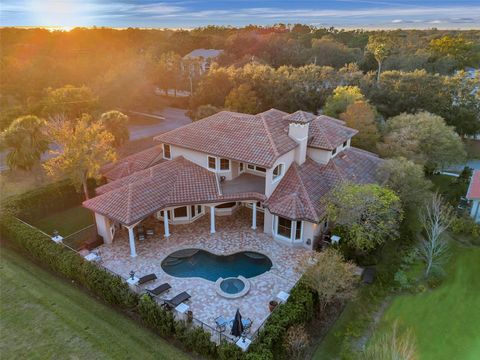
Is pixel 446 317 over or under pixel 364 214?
under

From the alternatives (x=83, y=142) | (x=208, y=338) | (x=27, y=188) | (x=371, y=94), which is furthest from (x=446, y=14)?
(x=27, y=188)

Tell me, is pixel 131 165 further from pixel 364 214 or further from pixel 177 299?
pixel 364 214

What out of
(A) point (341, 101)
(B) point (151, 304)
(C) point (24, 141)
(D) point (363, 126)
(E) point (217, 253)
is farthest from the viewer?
(A) point (341, 101)

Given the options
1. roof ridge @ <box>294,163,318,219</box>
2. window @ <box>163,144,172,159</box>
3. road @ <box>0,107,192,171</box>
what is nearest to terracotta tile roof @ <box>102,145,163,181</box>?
window @ <box>163,144,172,159</box>

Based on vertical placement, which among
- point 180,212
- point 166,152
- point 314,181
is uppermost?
point 166,152

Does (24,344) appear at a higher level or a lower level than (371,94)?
lower

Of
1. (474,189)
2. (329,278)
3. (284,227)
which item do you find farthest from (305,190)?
(474,189)

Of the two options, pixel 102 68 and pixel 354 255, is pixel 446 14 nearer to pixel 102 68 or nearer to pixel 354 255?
pixel 354 255
